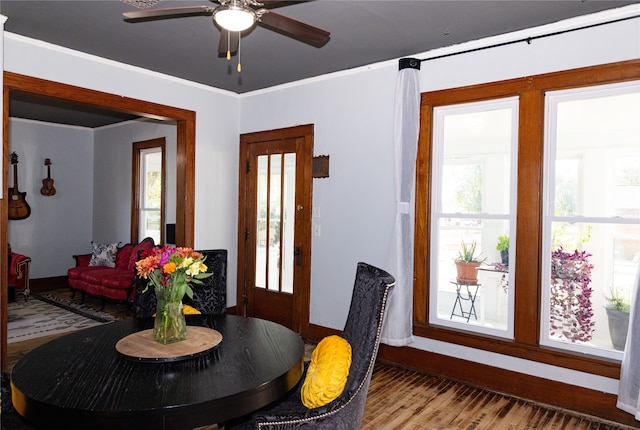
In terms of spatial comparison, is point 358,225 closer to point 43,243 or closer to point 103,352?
point 103,352

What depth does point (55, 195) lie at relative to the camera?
720 centimetres

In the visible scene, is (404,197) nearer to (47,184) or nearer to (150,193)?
(150,193)

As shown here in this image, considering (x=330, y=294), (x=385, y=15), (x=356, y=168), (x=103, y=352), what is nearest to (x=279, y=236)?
(x=330, y=294)

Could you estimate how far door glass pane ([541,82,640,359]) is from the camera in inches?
114

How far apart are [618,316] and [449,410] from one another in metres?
1.31

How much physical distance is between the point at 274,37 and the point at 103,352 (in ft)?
8.40

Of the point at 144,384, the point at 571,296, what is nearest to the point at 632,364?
the point at 571,296

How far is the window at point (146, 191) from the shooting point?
6477 millimetres

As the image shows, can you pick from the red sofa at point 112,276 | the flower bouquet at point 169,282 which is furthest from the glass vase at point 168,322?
the red sofa at point 112,276

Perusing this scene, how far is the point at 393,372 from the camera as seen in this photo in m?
3.68

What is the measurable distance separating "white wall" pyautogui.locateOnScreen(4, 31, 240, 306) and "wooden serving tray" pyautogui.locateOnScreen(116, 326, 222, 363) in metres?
2.74

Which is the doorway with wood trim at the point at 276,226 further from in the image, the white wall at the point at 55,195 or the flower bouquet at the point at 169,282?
the white wall at the point at 55,195

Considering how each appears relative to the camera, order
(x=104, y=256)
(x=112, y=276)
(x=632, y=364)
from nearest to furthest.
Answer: (x=632, y=364), (x=112, y=276), (x=104, y=256)

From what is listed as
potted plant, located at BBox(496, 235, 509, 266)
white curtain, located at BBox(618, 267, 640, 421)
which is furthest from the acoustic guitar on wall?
white curtain, located at BBox(618, 267, 640, 421)
